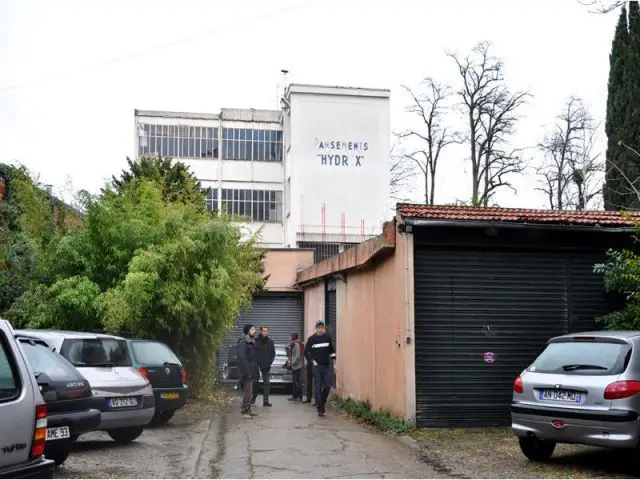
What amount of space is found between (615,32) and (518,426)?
25.6m

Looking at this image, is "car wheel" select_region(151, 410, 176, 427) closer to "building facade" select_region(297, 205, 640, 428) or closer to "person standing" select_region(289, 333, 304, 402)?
"building facade" select_region(297, 205, 640, 428)

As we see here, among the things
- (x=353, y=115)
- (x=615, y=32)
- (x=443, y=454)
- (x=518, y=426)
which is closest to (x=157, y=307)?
(x=443, y=454)

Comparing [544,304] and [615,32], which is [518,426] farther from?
[615,32]

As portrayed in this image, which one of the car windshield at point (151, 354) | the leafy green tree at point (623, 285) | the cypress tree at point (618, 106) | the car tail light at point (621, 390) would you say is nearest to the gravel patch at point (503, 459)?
the car tail light at point (621, 390)

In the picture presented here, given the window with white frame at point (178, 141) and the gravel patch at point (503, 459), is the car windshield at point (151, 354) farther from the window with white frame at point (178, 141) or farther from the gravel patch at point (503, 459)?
the window with white frame at point (178, 141)

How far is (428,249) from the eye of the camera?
43.3 feet

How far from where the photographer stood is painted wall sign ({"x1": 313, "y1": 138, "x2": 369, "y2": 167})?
151 ft

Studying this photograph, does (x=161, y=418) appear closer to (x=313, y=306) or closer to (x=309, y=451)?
(x=309, y=451)

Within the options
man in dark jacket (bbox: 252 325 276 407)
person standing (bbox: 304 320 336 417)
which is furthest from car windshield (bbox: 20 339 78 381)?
man in dark jacket (bbox: 252 325 276 407)

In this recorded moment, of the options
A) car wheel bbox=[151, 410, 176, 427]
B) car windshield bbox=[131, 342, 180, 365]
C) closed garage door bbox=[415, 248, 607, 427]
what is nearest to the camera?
closed garage door bbox=[415, 248, 607, 427]

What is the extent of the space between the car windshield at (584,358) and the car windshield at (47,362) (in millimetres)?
5662

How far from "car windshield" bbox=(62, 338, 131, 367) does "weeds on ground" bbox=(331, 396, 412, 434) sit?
4507 mm

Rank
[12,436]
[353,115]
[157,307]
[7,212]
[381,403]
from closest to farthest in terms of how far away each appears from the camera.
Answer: [12,436] → [381,403] → [157,307] → [7,212] → [353,115]

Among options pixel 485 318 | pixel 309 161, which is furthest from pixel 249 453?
pixel 309 161
